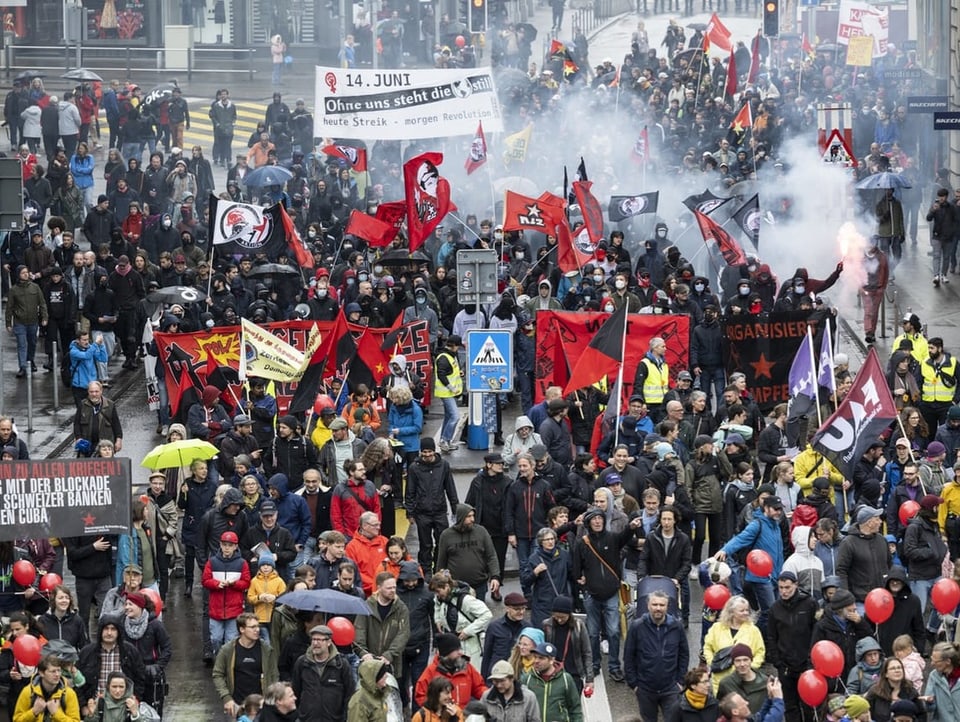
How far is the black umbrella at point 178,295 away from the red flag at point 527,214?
4058mm

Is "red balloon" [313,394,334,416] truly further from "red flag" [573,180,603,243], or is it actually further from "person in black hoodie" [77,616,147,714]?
"red flag" [573,180,603,243]

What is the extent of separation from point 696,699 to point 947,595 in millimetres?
2871

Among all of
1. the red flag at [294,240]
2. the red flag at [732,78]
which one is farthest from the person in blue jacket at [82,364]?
the red flag at [732,78]

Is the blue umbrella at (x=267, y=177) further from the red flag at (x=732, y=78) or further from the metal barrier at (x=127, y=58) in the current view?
the metal barrier at (x=127, y=58)

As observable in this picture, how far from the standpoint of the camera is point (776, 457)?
2009 centimetres

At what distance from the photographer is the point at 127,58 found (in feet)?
175

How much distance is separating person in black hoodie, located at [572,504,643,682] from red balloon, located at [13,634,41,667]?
3.87m

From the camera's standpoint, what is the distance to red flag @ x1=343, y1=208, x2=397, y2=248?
28688 millimetres

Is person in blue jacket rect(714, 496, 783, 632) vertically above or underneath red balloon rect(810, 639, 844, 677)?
above

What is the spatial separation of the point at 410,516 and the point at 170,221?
11603 mm

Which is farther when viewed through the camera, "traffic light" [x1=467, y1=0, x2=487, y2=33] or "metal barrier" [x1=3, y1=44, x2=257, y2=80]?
"traffic light" [x1=467, y1=0, x2=487, y2=33]

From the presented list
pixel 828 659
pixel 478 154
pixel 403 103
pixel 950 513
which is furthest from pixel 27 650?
pixel 478 154

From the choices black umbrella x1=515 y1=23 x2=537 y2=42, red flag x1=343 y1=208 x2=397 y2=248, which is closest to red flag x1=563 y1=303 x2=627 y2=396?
red flag x1=343 y1=208 x2=397 y2=248

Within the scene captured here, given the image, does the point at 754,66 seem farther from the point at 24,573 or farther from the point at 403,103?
the point at 24,573
